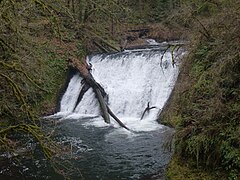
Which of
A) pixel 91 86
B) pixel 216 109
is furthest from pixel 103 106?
pixel 216 109

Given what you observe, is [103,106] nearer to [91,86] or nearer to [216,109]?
[91,86]

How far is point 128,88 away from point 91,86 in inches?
72.3

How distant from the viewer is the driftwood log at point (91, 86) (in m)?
16.5

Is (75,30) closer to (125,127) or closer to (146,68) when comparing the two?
(146,68)

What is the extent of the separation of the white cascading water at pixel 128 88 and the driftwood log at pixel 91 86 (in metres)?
0.26

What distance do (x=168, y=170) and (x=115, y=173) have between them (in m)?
1.76

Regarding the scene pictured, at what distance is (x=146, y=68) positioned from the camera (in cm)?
1931

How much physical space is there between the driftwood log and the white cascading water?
0.84ft

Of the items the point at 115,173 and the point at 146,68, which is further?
the point at 146,68

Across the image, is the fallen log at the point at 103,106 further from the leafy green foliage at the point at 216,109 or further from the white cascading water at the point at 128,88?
the leafy green foliage at the point at 216,109

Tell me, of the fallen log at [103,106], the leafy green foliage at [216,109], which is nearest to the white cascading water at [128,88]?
the fallen log at [103,106]

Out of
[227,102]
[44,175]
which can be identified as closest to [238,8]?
[227,102]

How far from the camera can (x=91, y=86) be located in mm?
18562

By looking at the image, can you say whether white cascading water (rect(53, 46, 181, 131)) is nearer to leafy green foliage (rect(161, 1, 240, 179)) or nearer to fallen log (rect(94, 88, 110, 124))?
fallen log (rect(94, 88, 110, 124))
